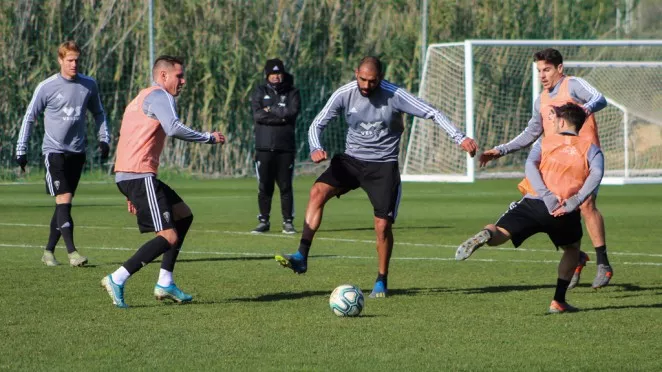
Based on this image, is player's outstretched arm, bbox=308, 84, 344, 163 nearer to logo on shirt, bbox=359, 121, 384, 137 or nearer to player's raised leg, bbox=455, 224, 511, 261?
logo on shirt, bbox=359, 121, 384, 137

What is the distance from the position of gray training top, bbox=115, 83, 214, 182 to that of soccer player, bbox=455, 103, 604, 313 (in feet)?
6.75

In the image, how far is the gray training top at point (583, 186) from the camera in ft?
30.9

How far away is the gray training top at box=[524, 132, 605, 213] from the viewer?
9.42 metres

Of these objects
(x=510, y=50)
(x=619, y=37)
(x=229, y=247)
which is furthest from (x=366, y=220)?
(x=619, y=37)

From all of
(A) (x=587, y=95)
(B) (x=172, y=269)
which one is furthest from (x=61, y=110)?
(A) (x=587, y=95)

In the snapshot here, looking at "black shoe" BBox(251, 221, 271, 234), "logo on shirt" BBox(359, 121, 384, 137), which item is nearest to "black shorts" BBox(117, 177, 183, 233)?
"logo on shirt" BBox(359, 121, 384, 137)

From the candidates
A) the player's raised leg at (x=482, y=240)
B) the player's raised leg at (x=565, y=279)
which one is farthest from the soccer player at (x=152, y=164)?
the player's raised leg at (x=565, y=279)

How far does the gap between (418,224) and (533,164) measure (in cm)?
833

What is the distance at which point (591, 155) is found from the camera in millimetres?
9594

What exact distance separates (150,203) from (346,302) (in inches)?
66.5

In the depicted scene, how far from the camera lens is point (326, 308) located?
977 cm

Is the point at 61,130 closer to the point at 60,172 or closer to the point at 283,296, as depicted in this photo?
the point at 60,172

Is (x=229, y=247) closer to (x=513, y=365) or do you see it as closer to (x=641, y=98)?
(x=513, y=365)

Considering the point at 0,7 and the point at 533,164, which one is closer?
the point at 533,164
